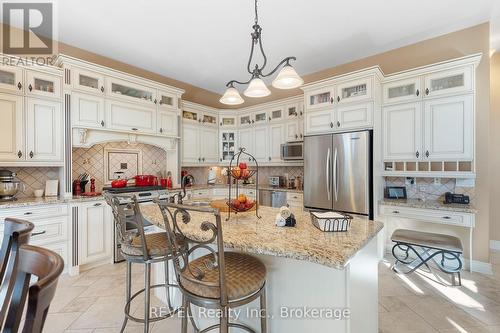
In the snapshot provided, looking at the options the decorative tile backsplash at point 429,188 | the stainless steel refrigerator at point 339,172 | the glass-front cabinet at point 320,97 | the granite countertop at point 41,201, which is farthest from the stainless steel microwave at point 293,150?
the granite countertop at point 41,201

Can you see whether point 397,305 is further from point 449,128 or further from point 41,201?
point 41,201

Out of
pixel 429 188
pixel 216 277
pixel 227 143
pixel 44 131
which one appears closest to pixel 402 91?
pixel 429 188

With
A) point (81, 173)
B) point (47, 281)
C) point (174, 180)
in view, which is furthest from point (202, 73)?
point (47, 281)

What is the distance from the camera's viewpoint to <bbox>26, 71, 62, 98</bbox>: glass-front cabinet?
2.72 metres

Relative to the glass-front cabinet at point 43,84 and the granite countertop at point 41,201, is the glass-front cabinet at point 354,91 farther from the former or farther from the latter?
the glass-front cabinet at point 43,84

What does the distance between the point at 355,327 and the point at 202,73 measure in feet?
13.8

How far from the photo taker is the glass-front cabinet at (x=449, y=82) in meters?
2.81

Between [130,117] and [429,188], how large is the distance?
4.45 metres

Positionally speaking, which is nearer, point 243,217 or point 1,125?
point 243,217

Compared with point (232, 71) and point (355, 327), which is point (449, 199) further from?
point (232, 71)

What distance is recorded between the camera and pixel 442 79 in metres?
2.95

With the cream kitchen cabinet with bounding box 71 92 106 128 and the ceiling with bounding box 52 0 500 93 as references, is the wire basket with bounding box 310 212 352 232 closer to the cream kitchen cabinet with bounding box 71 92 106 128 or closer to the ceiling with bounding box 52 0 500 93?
the ceiling with bounding box 52 0 500 93

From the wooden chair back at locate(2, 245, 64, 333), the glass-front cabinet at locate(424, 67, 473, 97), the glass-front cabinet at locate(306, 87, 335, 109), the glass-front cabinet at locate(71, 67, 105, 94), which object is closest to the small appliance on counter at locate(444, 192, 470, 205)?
the glass-front cabinet at locate(424, 67, 473, 97)

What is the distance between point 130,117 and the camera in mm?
3537
